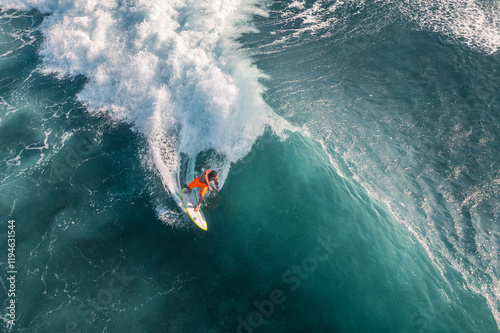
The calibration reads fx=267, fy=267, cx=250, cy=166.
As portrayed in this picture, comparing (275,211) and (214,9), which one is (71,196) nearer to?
(275,211)

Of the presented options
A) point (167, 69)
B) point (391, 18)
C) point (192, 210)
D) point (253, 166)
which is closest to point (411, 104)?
point (391, 18)

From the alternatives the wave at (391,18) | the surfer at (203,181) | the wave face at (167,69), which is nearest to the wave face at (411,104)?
the wave at (391,18)

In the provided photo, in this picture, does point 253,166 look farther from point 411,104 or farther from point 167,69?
point 411,104

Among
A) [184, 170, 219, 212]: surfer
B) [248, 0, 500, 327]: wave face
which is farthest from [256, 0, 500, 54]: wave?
[184, 170, 219, 212]: surfer

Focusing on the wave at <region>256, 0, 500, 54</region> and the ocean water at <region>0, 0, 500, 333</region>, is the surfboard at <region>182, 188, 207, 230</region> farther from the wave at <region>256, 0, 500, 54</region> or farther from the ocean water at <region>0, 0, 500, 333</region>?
the wave at <region>256, 0, 500, 54</region>

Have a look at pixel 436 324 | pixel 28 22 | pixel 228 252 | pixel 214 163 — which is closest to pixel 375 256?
pixel 436 324

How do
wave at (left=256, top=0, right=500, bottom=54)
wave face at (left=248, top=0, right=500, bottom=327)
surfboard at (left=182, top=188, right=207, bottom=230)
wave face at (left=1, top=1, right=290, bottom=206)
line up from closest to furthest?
surfboard at (left=182, top=188, right=207, bottom=230), wave face at (left=248, top=0, right=500, bottom=327), wave face at (left=1, top=1, right=290, bottom=206), wave at (left=256, top=0, right=500, bottom=54)
